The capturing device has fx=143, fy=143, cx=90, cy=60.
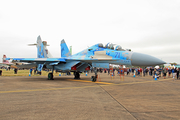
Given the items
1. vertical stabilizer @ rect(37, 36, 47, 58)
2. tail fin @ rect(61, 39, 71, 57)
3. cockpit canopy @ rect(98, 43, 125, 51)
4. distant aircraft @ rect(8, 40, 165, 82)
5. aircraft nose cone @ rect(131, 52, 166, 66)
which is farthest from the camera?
vertical stabilizer @ rect(37, 36, 47, 58)

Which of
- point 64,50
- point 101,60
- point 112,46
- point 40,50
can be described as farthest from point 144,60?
point 40,50

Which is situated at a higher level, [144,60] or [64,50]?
[64,50]

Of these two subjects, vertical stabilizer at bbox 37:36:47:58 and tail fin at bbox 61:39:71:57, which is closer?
tail fin at bbox 61:39:71:57

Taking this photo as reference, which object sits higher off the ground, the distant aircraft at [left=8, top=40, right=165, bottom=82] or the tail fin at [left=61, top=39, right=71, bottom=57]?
the tail fin at [left=61, top=39, right=71, bottom=57]

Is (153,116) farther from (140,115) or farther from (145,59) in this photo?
(145,59)

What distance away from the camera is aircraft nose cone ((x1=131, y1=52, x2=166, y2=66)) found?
27.3ft

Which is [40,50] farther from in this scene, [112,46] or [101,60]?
[112,46]

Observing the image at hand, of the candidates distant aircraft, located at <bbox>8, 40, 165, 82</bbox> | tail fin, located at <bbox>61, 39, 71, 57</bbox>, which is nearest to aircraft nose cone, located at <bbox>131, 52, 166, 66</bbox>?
distant aircraft, located at <bbox>8, 40, 165, 82</bbox>

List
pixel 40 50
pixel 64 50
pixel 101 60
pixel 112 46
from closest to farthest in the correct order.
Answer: pixel 112 46
pixel 101 60
pixel 64 50
pixel 40 50

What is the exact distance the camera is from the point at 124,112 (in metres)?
3.65

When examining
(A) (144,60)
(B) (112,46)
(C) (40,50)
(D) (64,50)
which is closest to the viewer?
(A) (144,60)

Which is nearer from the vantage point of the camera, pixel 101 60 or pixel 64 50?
pixel 101 60

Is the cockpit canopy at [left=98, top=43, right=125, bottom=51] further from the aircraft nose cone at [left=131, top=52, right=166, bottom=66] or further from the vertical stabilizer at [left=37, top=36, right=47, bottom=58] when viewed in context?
the vertical stabilizer at [left=37, top=36, right=47, bottom=58]

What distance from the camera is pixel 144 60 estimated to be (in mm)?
8570
